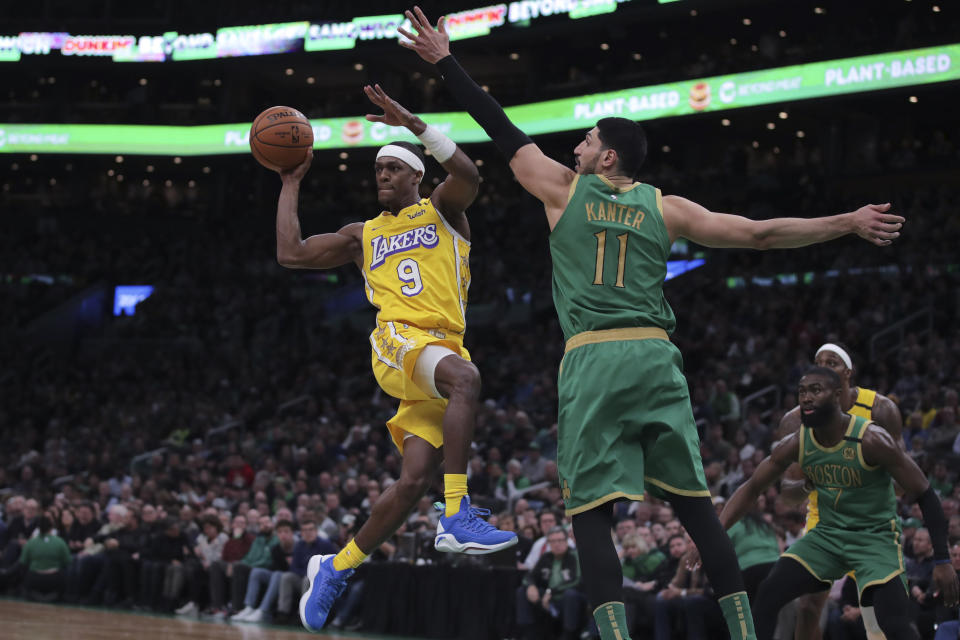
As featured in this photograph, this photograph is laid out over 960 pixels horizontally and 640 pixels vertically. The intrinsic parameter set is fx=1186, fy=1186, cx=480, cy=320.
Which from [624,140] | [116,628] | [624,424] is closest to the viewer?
[624,424]

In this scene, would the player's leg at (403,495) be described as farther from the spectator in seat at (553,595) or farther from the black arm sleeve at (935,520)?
the spectator in seat at (553,595)

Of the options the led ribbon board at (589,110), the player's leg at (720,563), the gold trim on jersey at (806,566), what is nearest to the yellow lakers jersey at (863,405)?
the gold trim on jersey at (806,566)

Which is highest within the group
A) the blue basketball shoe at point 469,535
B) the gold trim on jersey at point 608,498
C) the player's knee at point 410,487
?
the player's knee at point 410,487

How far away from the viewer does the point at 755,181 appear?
25.3 metres

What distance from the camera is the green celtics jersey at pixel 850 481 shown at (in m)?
6.71

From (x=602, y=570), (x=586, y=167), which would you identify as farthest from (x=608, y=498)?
(x=586, y=167)

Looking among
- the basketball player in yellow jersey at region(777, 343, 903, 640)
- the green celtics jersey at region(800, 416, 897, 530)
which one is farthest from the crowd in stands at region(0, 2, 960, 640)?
the green celtics jersey at region(800, 416, 897, 530)

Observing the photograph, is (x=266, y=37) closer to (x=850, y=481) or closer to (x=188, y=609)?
(x=188, y=609)

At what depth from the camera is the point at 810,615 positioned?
6.96 m

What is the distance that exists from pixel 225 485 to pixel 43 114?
18899mm

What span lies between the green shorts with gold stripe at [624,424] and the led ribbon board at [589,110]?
53.1 ft

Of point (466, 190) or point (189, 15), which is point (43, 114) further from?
point (466, 190)

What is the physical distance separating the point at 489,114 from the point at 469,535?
192 cm

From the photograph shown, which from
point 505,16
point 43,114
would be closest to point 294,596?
point 505,16
